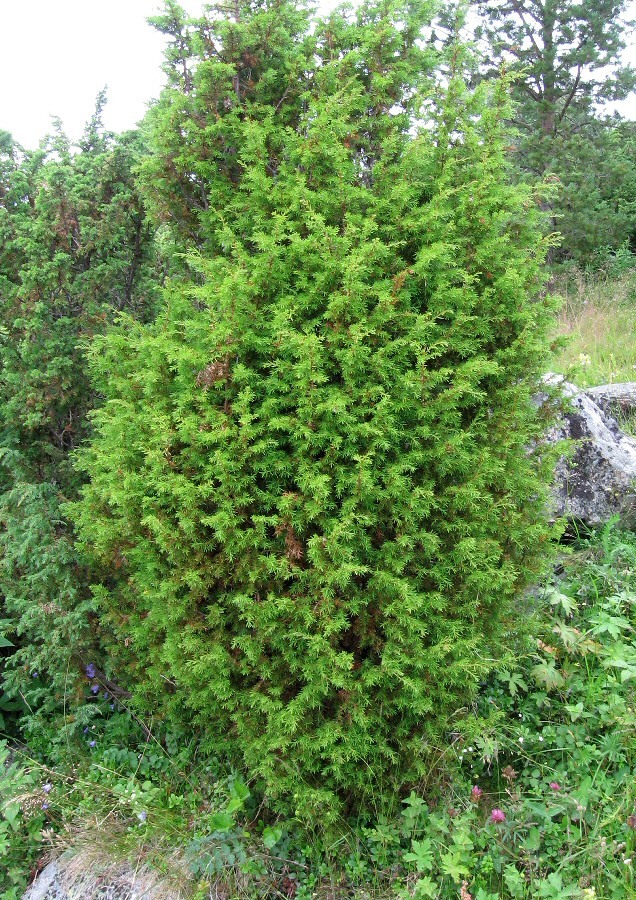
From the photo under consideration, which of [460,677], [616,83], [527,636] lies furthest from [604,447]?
[616,83]

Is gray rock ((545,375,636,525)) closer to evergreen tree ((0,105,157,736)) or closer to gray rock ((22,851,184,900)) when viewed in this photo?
evergreen tree ((0,105,157,736))

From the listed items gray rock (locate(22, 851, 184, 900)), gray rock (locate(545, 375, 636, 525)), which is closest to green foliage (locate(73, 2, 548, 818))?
gray rock (locate(22, 851, 184, 900))

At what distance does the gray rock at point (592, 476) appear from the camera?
4254 mm

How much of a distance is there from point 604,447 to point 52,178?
12.4 feet

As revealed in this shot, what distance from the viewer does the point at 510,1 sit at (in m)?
11.9

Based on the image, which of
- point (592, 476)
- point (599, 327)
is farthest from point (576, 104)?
point (592, 476)

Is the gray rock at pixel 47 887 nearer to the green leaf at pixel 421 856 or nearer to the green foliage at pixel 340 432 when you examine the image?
the green foliage at pixel 340 432

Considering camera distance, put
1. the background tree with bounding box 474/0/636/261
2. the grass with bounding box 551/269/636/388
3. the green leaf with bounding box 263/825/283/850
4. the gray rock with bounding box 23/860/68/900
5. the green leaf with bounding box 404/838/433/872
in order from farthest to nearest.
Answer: the background tree with bounding box 474/0/636/261 → the grass with bounding box 551/269/636/388 → the gray rock with bounding box 23/860/68/900 → the green leaf with bounding box 263/825/283/850 → the green leaf with bounding box 404/838/433/872

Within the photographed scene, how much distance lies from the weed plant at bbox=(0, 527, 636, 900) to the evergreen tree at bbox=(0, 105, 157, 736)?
0.44 m

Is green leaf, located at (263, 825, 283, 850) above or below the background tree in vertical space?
below

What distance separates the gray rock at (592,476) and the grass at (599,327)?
2.85ft

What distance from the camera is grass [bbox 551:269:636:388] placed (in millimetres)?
6629

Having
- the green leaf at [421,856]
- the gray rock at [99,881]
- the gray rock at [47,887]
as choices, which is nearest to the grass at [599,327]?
the green leaf at [421,856]

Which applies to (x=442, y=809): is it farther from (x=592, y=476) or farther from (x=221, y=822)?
(x=592, y=476)
